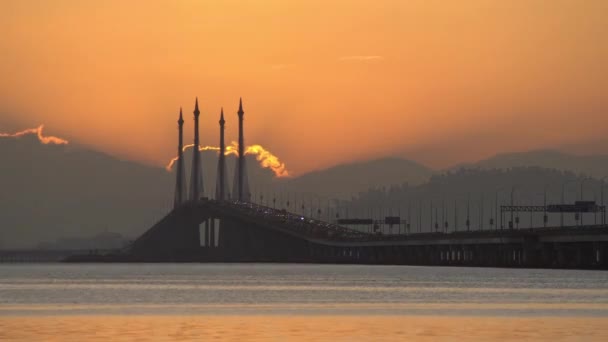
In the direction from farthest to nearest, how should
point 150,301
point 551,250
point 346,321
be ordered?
point 551,250, point 150,301, point 346,321

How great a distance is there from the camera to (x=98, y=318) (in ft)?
234

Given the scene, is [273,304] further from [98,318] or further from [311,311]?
[98,318]

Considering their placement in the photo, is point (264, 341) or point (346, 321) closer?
point (264, 341)

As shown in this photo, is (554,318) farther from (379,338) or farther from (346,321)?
(379,338)

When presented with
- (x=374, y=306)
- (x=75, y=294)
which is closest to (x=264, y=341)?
(x=374, y=306)

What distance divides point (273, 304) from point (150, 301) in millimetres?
8706

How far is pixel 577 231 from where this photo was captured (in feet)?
577

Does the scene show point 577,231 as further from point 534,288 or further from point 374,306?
point 374,306

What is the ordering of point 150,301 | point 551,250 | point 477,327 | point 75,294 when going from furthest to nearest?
1. point 551,250
2. point 75,294
3. point 150,301
4. point 477,327

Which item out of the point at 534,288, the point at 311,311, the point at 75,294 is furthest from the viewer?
the point at 534,288

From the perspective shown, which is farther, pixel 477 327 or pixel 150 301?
pixel 150 301

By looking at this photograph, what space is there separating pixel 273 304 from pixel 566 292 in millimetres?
28322

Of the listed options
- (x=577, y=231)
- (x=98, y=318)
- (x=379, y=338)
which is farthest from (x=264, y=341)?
(x=577, y=231)

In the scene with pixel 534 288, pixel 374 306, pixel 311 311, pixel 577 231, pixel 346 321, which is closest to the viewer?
pixel 346 321
